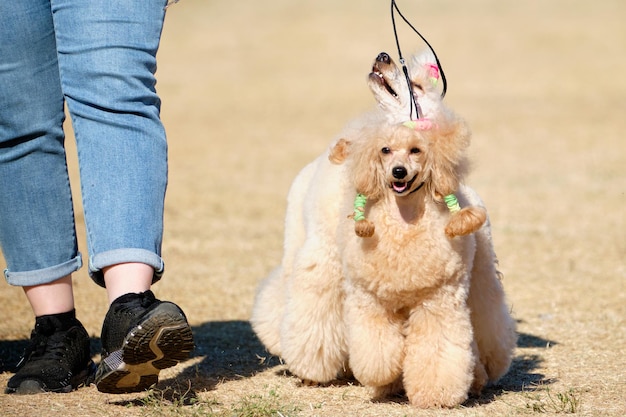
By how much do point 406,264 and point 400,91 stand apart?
0.61 m

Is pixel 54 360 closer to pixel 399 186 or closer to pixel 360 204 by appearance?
pixel 360 204

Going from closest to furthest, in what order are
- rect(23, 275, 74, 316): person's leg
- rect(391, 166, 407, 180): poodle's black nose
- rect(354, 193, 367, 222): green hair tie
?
rect(391, 166, 407, 180): poodle's black nose
rect(354, 193, 367, 222): green hair tie
rect(23, 275, 74, 316): person's leg

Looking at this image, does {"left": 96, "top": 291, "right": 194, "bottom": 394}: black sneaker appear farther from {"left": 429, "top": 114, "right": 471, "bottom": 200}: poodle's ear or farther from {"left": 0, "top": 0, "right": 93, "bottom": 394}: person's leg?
{"left": 429, "top": 114, "right": 471, "bottom": 200}: poodle's ear

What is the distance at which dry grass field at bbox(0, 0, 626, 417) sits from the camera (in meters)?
3.35

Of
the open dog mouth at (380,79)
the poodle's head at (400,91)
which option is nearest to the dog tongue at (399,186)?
the poodle's head at (400,91)

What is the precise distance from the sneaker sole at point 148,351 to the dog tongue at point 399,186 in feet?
2.72

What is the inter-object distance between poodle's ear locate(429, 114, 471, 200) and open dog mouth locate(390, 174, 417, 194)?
0.08 meters

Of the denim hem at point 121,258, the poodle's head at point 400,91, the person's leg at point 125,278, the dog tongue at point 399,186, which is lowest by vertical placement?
the person's leg at point 125,278

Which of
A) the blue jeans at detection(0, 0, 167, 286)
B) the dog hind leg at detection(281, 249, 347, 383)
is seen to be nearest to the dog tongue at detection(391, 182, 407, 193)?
the dog hind leg at detection(281, 249, 347, 383)

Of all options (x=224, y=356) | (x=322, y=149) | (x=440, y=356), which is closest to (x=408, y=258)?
(x=440, y=356)

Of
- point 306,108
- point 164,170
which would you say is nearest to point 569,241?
point 164,170

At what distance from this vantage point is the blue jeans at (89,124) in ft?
9.41

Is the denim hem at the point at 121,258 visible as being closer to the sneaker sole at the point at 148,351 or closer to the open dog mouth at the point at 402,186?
the sneaker sole at the point at 148,351

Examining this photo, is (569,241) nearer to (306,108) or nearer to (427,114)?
(427,114)
